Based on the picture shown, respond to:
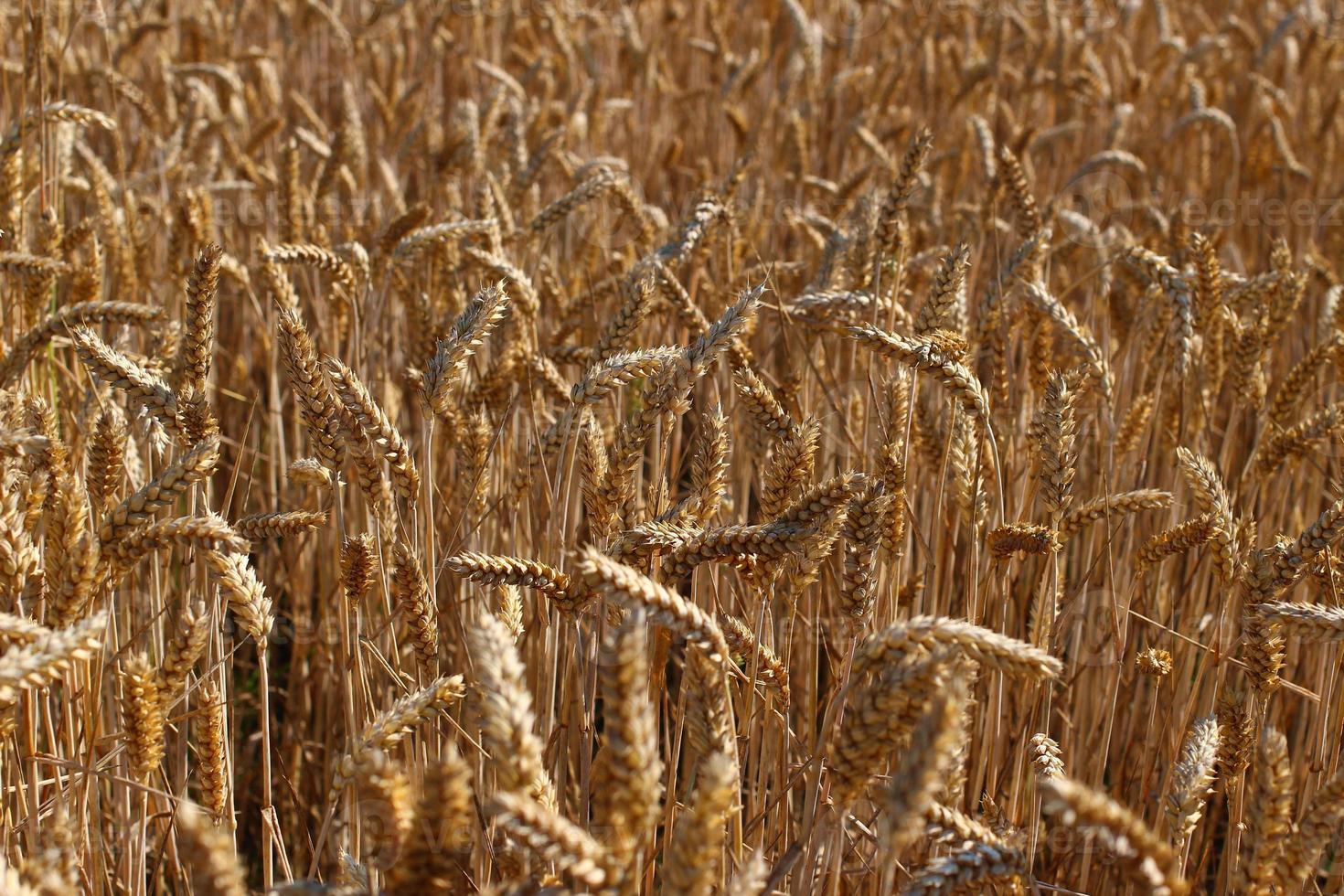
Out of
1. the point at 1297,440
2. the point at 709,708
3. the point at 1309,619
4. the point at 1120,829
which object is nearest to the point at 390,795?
the point at 709,708

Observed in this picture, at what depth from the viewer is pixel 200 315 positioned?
1.30 m

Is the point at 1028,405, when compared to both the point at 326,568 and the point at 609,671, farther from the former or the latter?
the point at 609,671

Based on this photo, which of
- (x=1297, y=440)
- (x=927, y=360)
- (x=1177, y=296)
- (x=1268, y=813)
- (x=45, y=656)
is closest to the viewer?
(x=45, y=656)

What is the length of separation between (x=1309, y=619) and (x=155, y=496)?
1.06 meters

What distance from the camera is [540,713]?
1581mm

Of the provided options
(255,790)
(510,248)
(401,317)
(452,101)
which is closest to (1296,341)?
(510,248)

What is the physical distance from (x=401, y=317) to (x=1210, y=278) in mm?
1616

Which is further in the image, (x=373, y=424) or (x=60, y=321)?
(x=60, y=321)

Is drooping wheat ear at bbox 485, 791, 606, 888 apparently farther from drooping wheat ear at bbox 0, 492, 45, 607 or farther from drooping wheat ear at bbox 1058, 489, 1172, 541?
drooping wheat ear at bbox 1058, 489, 1172, 541

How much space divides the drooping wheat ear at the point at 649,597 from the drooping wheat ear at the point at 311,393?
0.37m

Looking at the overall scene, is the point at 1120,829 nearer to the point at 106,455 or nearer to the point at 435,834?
the point at 435,834

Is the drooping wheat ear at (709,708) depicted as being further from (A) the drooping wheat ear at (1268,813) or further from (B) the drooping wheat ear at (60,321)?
(B) the drooping wheat ear at (60,321)

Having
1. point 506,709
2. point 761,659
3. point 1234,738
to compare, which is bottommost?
point 1234,738

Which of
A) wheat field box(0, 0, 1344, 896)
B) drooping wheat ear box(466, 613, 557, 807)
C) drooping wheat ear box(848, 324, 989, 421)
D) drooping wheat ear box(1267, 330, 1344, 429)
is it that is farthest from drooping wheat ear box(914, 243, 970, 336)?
drooping wheat ear box(466, 613, 557, 807)
